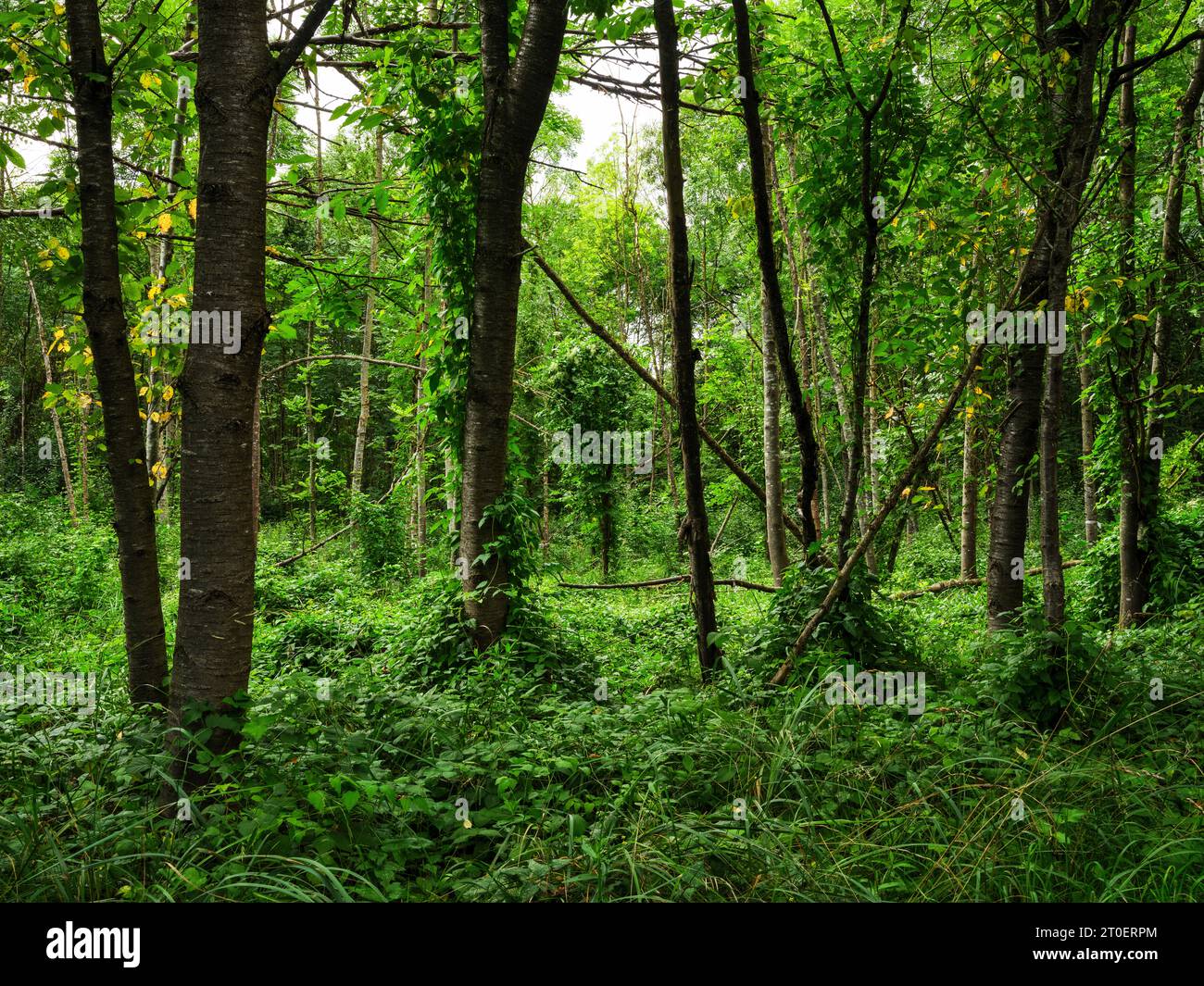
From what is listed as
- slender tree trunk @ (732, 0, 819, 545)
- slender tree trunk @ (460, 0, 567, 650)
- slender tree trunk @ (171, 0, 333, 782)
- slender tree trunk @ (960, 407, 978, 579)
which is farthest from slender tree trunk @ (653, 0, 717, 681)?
slender tree trunk @ (960, 407, 978, 579)

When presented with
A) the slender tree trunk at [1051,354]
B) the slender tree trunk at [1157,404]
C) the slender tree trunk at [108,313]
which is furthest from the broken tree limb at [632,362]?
the slender tree trunk at [1157,404]

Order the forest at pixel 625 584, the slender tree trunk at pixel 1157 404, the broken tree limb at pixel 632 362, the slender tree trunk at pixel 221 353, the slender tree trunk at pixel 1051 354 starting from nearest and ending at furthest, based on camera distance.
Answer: the forest at pixel 625 584, the slender tree trunk at pixel 221 353, the slender tree trunk at pixel 1051 354, the broken tree limb at pixel 632 362, the slender tree trunk at pixel 1157 404

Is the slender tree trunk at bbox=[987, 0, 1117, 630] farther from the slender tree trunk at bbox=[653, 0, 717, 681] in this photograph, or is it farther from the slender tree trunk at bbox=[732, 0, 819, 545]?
the slender tree trunk at bbox=[653, 0, 717, 681]

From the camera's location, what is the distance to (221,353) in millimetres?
2842

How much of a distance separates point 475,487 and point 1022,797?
3.94 meters

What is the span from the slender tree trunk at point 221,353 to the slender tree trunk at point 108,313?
0.79 metres

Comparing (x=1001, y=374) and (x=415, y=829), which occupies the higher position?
(x=1001, y=374)

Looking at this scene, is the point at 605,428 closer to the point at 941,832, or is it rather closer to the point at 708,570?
the point at 708,570

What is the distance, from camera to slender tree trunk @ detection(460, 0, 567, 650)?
5219mm

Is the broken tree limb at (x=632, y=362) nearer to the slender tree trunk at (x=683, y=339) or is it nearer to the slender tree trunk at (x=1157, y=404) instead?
the slender tree trunk at (x=683, y=339)

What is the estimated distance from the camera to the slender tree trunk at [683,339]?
14.2 feet

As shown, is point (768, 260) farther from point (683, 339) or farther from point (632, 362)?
point (632, 362)

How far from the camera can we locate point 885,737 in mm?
3482
